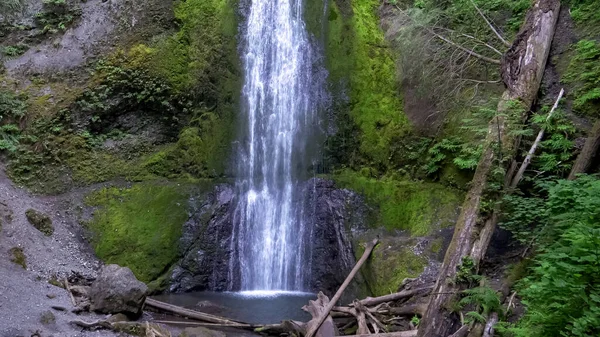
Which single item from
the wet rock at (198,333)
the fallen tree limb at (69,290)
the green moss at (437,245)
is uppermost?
the green moss at (437,245)

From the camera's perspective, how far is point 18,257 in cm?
923

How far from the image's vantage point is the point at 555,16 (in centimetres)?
928

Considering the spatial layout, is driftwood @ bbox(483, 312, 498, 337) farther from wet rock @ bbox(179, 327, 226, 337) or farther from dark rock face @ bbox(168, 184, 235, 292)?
dark rock face @ bbox(168, 184, 235, 292)

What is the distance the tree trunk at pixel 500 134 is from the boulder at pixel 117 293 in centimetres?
489

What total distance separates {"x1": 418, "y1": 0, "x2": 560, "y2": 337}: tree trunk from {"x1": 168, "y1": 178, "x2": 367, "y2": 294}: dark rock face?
486 cm

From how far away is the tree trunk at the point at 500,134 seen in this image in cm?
569

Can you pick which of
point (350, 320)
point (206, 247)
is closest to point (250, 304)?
point (206, 247)

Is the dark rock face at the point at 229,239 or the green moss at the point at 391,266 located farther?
the dark rock face at the point at 229,239

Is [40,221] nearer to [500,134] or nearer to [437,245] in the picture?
[437,245]

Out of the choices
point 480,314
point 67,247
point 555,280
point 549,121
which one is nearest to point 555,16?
point 549,121

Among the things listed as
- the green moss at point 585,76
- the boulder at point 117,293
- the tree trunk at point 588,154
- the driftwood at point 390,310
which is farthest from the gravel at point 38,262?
the green moss at point 585,76

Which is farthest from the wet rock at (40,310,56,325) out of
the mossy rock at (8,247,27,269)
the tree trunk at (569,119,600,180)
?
the tree trunk at (569,119,600,180)

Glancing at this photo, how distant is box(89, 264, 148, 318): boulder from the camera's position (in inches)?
312

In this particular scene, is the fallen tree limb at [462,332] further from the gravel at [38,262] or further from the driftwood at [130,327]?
the gravel at [38,262]
